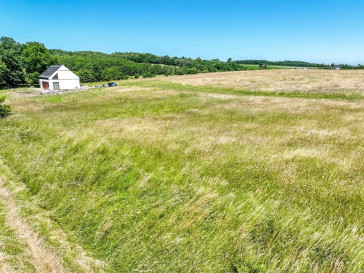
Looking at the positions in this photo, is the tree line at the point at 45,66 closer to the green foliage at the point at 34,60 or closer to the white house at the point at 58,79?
the green foliage at the point at 34,60

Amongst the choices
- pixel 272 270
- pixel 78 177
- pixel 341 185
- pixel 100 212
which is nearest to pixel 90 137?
pixel 78 177

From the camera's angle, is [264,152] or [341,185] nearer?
[341,185]

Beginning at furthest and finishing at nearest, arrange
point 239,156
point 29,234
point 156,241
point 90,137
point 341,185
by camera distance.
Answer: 1. point 90,137
2. point 239,156
3. point 341,185
4. point 29,234
5. point 156,241

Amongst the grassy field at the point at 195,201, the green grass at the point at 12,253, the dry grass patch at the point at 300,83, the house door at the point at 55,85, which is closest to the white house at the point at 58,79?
the house door at the point at 55,85

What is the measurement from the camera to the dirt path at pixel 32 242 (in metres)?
3.98

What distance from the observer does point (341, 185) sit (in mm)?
6039

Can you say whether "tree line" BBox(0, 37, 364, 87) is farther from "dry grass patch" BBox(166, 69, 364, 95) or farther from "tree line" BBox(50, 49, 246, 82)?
"dry grass patch" BBox(166, 69, 364, 95)

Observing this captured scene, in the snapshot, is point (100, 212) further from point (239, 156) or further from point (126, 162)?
point (239, 156)

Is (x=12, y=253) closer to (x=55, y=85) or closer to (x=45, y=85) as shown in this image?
(x=55, y=85)

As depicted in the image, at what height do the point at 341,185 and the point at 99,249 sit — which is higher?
the point at 341,185

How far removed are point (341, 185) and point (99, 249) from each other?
21.3 feet

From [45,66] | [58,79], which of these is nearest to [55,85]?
[58,79]

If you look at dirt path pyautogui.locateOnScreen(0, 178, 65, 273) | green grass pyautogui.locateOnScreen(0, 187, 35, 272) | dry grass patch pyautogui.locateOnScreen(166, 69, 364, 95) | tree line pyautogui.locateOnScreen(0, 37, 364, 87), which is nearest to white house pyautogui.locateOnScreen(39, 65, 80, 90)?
tree line pyautogui.locateOnScreen(0, 37, 364, 87)

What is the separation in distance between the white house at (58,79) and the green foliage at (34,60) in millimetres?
5704
